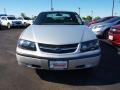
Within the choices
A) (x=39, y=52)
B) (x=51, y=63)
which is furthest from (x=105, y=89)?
(x=39, y=52)

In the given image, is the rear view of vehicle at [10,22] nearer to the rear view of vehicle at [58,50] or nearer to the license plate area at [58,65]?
the rear view of vehicle at [58,50]

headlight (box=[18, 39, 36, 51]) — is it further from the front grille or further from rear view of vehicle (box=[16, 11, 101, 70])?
the front grille

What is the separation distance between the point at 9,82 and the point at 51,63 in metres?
0.97

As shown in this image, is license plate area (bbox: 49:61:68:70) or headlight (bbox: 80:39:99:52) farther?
headlight (bbox: 80:39:99:52)

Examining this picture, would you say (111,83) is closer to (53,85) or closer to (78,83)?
(78,83)

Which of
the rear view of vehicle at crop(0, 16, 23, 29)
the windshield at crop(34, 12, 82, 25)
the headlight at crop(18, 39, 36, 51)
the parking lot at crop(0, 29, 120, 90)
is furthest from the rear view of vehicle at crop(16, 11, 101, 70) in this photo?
the rear view of vehicle at crop(0, 16, 23, 29)

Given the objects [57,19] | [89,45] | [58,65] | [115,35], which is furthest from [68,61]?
[115,35]

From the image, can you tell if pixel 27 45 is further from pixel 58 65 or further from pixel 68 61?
pixel 68 61

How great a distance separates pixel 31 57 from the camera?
495 cm

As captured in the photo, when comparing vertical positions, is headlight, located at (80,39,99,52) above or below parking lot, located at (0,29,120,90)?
above

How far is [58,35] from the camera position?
5.23 meters

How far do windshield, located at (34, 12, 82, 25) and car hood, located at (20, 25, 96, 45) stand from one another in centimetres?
77

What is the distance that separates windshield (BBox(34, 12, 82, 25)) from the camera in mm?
6622

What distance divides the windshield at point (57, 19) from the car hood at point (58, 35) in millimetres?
775
